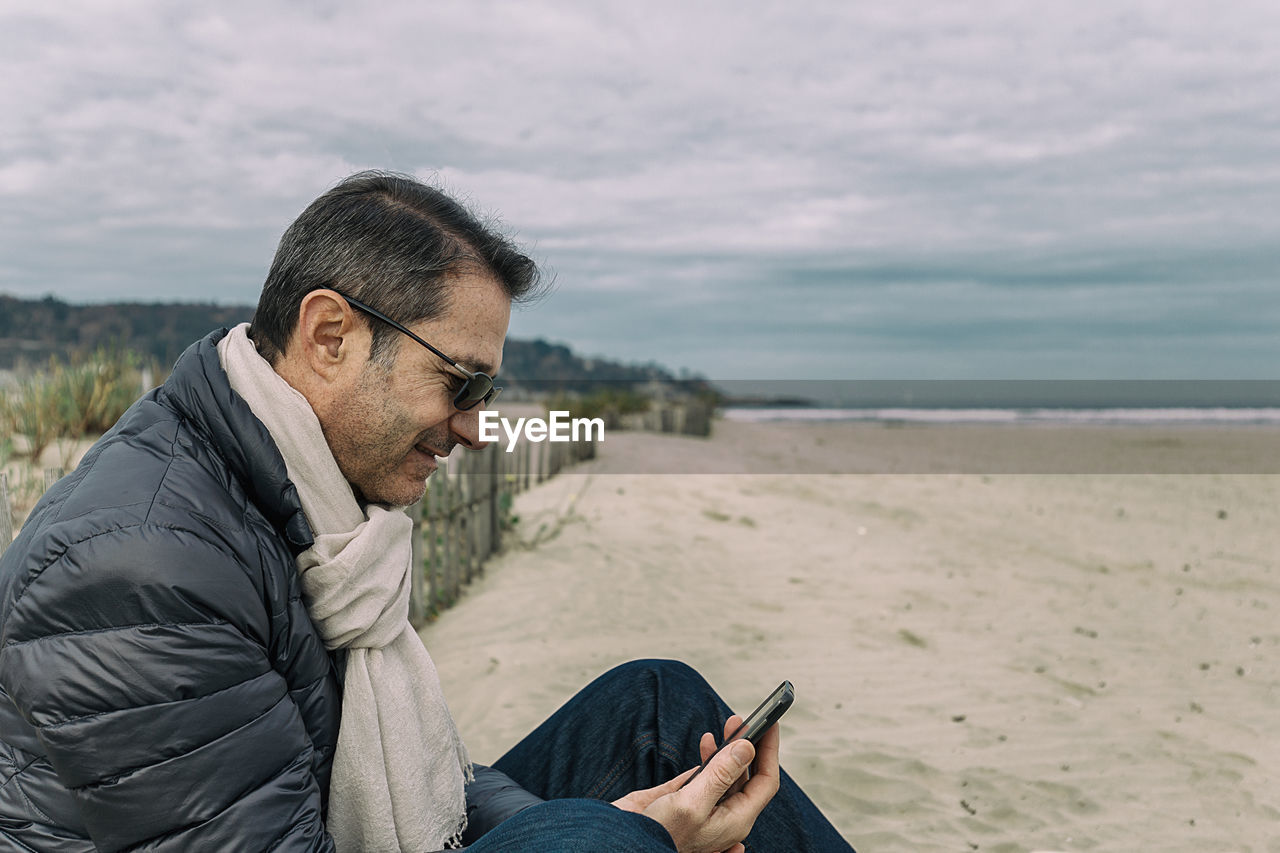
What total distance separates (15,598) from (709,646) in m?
4.43

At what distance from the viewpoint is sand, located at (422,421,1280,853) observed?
3.61 meters

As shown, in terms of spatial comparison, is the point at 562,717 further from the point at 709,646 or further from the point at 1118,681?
the point at 1118,681

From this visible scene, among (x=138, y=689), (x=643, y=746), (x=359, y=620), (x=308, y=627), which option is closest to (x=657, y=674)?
(x=643, y=746)

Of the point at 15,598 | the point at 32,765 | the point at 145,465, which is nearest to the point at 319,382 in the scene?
the point at 145,465

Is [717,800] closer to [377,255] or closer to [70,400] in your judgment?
[377,255]

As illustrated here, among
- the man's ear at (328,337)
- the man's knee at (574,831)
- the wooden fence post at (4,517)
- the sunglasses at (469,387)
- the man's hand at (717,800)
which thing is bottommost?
the man's hand at (717,800)

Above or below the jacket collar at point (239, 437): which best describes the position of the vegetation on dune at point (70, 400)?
below

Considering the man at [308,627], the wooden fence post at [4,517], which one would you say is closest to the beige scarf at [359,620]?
the man at [308,627]

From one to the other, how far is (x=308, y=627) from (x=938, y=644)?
4.82m

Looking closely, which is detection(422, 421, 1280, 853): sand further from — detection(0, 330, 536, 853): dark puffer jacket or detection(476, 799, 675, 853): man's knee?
detection(0, 330, 536, 853): dark puffer jacket

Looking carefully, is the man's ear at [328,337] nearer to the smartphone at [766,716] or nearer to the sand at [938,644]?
the smartphone at [766,716]

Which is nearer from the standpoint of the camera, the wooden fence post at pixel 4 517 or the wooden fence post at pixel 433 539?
the wooden fence post at pixel 4 517

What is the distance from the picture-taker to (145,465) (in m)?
1.40

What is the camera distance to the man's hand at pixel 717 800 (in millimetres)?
1651
